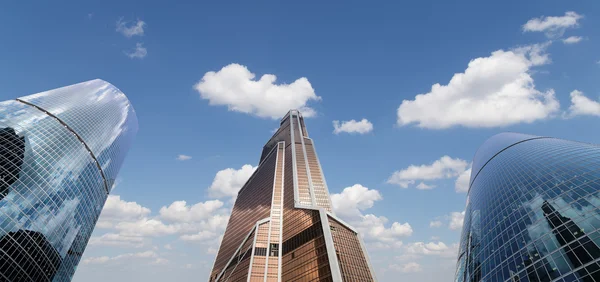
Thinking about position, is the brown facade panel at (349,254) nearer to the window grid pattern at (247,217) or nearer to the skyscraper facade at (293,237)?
the skyscraper facade at (293,237)

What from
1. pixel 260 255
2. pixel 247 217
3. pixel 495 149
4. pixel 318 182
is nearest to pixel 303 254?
pixel 260 255

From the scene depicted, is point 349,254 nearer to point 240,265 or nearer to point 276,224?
point 276,224

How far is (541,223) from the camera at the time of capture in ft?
190

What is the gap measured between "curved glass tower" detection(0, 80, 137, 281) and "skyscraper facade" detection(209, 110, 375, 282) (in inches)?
2445

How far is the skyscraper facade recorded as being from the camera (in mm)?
94000

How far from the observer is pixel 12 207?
8138 cm

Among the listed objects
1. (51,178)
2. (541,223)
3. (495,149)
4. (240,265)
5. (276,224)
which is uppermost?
(495,149)

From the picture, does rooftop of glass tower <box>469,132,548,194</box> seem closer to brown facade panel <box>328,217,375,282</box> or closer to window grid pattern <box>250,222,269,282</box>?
brown facade panel <box>328,217,375,282</box>

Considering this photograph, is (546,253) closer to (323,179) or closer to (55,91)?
(323,179)

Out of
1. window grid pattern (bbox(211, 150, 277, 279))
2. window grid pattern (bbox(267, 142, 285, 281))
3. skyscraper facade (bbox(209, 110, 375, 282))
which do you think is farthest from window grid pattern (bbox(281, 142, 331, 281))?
window grid pattern (bbox(211, 150, 277, 279))

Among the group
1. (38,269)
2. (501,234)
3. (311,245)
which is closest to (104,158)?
(38,269)

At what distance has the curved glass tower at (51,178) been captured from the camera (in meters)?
82.9

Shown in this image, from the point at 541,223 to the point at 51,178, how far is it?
447 feet

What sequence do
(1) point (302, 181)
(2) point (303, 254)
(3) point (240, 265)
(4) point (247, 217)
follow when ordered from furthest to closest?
(4) point (247, 217) < (1) point (302, 181) < (3) point (240, 265) < (2) point (303, 254)
